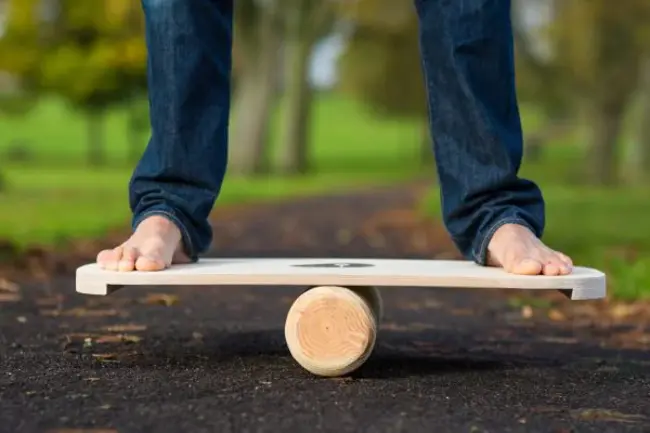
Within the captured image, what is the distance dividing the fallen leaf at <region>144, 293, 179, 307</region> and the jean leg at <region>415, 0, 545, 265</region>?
132 cm

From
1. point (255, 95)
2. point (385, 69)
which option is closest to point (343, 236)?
point (255, 95)

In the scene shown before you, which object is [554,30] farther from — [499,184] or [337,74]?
[499,184]

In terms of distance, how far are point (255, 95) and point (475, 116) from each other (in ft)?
65.8

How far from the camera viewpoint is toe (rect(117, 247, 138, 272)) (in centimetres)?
262

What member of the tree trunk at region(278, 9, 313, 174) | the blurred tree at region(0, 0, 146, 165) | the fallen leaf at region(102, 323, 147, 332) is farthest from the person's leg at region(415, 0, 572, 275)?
the blurred tree at region(0, 0, 146, 165)

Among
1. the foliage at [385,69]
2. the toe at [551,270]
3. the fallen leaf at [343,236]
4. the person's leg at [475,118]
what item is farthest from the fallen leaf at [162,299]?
the foliage at [385,69]

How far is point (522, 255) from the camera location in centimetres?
268

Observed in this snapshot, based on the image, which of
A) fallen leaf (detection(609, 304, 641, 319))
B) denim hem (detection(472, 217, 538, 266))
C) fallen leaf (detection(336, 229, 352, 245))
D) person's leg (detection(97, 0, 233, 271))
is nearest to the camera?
denim hem (detection(472, 217, 538, 266))

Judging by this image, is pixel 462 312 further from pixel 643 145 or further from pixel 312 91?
pixel 312 91

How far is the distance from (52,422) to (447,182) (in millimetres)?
1405

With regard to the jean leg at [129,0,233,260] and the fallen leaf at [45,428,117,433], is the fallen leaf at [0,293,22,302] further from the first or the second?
the fallen leaf at [45,428,117,433]

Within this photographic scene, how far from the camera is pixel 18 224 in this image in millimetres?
8367

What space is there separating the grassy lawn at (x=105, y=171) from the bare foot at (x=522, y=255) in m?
4.38

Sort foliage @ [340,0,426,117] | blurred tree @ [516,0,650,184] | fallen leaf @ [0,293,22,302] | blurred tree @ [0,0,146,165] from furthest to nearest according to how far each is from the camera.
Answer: foliage @ [340,0,426,117] < blurred tree @ [0,0,146,165] < blurred tree @ [516,0,650,184] < fallen leaf @ [0,293,22,302]
